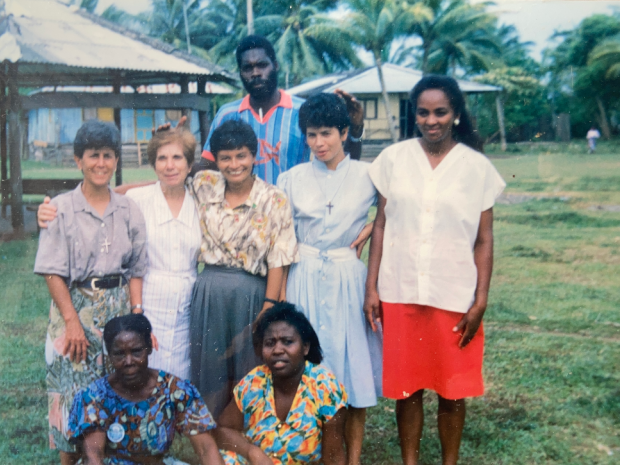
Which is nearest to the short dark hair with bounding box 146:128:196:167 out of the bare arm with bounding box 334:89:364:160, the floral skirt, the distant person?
the floral skirt

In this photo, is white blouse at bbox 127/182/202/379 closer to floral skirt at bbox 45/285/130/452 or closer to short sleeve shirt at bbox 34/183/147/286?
short sleeve shirt at bbox 34/183/147/286

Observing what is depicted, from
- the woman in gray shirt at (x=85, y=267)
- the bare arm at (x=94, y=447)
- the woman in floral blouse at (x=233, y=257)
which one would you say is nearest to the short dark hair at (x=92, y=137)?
the woman in gray shirt at (x=85, y=267)

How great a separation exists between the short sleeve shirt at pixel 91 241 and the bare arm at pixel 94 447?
2.11 feet

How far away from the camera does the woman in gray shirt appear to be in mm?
2486

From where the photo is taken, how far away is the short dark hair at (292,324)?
2475 mm

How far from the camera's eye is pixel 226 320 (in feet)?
8.80

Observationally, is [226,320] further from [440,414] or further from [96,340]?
[440,414]

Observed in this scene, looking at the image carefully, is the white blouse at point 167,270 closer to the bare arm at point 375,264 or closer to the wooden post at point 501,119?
the bare arm at point 375,264

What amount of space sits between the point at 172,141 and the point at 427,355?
1488 mm

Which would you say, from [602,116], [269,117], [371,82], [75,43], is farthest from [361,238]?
[602,116]

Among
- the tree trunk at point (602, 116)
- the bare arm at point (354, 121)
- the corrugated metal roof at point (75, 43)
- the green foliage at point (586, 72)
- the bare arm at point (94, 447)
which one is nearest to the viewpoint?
the bare arm at point (94, 447)

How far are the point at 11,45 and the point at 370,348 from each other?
3552mm

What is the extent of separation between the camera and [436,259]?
2.53 meters

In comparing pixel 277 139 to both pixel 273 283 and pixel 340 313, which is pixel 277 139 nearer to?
pixel 273 283
